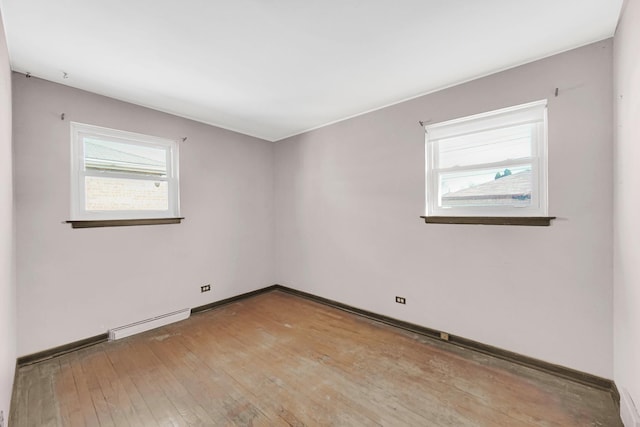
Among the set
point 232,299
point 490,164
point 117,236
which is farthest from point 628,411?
point 117,236

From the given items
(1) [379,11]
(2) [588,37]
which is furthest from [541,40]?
(1) [379,11]

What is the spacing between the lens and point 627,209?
1.60 meters

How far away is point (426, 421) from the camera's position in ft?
5.58

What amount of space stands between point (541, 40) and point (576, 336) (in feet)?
7.35

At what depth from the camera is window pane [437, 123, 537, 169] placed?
2.31 m

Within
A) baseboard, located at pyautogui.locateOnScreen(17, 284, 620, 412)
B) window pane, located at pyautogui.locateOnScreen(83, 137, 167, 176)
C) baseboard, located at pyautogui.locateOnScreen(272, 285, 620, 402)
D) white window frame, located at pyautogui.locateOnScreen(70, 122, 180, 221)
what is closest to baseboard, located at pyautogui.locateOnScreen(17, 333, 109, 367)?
baseboard, located at pyautogui.locateOnScreen(17, 284, 620, 412)

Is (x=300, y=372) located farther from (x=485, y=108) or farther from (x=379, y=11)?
(x=485, y=108)

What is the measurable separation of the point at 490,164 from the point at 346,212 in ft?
5.58

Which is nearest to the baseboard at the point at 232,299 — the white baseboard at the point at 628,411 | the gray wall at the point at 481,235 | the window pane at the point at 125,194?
the gray wall at the point at 481,235

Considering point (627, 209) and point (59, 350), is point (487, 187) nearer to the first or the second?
point (627, 209)

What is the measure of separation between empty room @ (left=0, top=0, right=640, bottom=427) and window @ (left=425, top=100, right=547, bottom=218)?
0.02m

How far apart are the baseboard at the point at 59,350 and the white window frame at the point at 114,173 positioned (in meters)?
1.20

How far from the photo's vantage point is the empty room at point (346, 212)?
1712mm

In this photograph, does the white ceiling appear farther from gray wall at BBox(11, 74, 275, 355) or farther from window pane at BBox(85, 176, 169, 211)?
window pane at BBox(85, 176, 169, 211)
